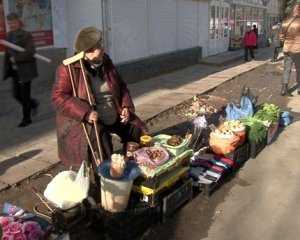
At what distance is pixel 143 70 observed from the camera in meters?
12.7

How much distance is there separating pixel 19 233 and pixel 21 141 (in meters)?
3.35

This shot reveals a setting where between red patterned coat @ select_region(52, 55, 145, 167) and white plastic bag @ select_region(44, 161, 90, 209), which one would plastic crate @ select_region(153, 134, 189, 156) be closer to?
red patterned coat @ select_region(52, 55, 145, 167)

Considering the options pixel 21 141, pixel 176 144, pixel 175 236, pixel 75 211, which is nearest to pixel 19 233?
pixel 75 211

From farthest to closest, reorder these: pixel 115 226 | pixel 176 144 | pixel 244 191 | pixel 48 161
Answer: pixel 48 161 < pixel 244 191 < pixel 176 144 < pixel 115 226

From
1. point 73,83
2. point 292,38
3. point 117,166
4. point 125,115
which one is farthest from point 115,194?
point 292,38

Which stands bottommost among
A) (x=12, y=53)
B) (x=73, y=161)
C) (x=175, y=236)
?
(x=175, y=236)

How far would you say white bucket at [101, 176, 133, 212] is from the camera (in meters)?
3.68

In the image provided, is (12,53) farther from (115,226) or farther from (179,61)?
(179,61)

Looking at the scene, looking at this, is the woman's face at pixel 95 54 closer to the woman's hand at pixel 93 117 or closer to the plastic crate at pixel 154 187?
the woman's hand at pixel 93 117

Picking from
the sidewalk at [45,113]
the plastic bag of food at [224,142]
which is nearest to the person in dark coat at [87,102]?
the sidewalk at [45,113]

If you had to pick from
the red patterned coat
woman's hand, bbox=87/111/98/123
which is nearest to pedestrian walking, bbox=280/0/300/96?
the red patterned coat

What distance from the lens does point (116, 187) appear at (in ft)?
12.1

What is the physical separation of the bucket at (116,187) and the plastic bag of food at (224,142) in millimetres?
1622

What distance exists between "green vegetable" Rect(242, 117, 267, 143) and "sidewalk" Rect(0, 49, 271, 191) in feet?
7.34
